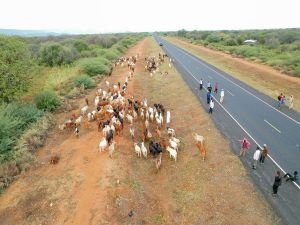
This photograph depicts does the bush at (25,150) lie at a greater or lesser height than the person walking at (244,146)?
lesser

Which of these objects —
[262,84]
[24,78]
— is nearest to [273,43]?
[262,84]

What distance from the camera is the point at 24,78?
28.2 meters

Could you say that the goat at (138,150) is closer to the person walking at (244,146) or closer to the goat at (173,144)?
the goat at (173,144)

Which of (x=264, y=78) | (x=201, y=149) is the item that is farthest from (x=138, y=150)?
(x=264, y=78)

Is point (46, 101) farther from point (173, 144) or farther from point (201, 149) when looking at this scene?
point (201, 149)

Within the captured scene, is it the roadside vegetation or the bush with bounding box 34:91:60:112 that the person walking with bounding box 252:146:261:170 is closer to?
the roadside vegetation

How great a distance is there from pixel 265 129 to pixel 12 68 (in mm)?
20825

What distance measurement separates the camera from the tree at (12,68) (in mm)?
25983

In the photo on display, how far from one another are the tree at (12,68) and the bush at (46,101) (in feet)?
6.40

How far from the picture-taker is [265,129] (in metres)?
21.5

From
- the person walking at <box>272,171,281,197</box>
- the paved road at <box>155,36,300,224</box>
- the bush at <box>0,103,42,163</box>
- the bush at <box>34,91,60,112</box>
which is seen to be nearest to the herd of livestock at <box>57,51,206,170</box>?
the bush at <box>0,103,42,163</box>

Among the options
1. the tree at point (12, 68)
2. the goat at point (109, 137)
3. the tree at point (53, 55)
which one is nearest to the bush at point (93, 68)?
the tree at point (53, 55)

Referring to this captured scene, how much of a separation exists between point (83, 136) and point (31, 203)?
7.33m

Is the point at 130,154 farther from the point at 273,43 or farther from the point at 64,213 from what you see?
the point at 273,43
